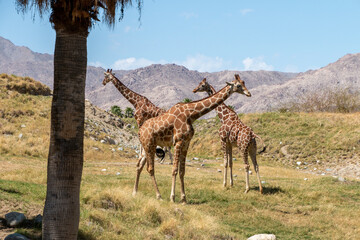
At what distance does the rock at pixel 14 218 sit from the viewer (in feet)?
25.2

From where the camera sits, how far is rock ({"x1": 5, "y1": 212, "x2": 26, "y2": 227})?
25.2 ft

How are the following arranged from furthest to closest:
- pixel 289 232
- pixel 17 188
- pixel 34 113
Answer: pixel 34 113 < pixel 17 188 < pixel 289 232

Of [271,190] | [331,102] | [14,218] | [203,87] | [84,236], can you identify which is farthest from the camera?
[331,102]

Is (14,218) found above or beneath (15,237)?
above

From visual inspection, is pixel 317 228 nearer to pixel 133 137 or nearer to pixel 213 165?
pixel 213 165

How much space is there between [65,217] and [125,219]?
3404 millimetres

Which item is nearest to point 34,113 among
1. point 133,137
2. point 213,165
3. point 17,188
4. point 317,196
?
point 133,137

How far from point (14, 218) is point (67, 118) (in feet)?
9.69

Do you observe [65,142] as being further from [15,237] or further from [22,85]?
[22,85]

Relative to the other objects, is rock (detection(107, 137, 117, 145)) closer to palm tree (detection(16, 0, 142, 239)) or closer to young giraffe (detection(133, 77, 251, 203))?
young giraffe (detection(133, 77, 251, 203))

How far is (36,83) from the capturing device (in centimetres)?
4112

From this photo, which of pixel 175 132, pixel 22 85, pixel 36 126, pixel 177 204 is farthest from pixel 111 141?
pixel 177 204

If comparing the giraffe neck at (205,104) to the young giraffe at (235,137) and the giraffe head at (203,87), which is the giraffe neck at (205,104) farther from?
the giraffe head at (203,87)

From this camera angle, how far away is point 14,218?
25.4 ft
